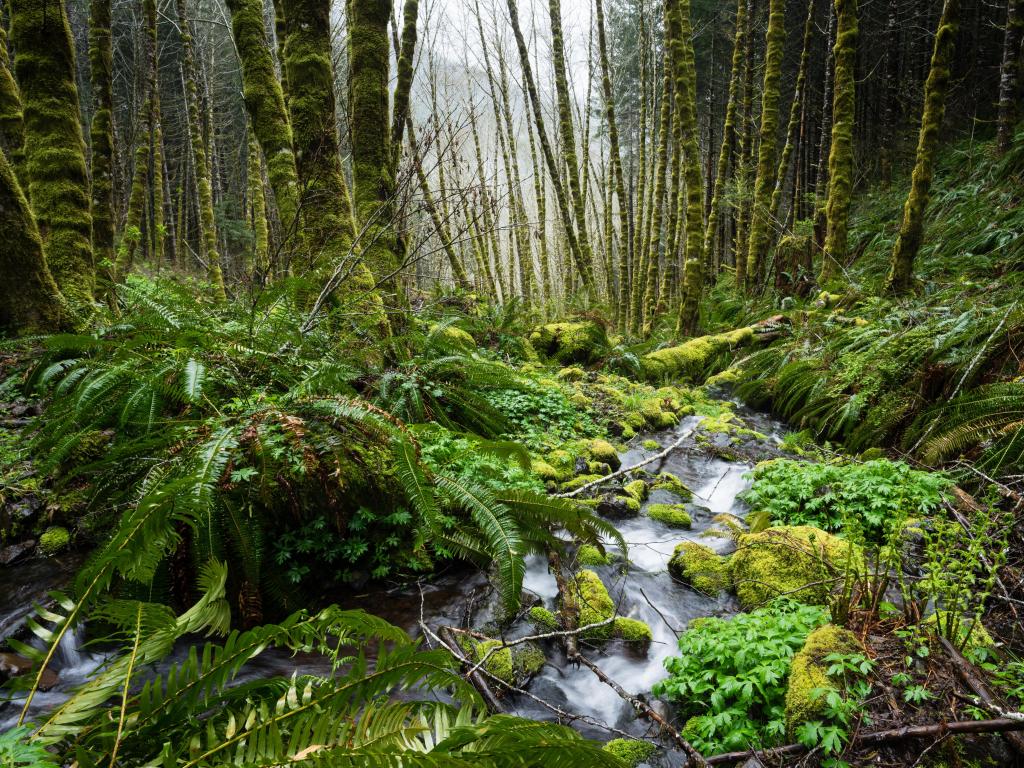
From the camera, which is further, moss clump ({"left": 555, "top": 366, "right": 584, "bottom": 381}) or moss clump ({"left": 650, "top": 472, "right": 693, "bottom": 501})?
moss clump ({"left": 555, "top": 366, "right": 584, "bottom": 381})

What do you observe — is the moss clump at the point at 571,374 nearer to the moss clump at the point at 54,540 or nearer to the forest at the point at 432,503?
the forest at the point at 432,503

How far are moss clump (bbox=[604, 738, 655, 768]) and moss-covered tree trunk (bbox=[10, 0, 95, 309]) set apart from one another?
4932 mm

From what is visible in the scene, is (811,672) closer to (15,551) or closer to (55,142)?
(15,551)

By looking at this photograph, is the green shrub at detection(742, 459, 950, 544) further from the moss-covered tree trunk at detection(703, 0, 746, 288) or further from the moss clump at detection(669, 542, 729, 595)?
the moss-covered tree trunk at detection(703, 0, 746, 288)

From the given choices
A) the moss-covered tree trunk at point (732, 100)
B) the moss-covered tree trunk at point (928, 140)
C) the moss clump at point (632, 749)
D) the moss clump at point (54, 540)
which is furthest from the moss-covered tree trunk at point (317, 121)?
the moss-covered tree trunk at point (732, 100)

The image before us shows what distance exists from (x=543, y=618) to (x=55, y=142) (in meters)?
5.55

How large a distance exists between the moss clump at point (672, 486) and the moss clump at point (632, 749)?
2643 millimetres

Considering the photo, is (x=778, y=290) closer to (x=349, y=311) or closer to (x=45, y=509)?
(x=349, y=311)

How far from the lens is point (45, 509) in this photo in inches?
109

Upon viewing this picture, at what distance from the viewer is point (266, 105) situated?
483cm

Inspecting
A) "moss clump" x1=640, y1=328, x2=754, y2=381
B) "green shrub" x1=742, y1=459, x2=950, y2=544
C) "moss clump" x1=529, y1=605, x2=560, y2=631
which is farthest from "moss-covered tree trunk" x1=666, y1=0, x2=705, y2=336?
"moss clump" x1=529, y1=605, x2=560, y2=631

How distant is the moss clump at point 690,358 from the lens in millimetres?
8562

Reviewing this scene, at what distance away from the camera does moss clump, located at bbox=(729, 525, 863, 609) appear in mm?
2457

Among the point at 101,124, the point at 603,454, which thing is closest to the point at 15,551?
the point at 603,454
